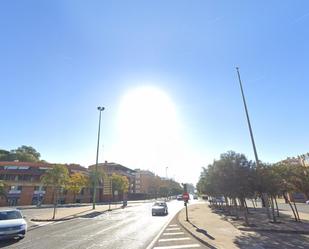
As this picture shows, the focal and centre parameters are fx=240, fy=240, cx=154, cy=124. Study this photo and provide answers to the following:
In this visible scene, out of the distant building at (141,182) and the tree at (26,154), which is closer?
the tree at (26,154)

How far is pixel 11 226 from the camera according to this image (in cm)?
1346

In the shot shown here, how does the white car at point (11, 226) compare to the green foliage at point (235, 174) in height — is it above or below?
below

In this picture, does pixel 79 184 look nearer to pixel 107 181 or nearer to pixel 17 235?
pixel 107 181

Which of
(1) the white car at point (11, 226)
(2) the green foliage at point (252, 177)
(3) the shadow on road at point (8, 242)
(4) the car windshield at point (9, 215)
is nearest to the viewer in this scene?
(3) the shadow on road at point (8, 242)

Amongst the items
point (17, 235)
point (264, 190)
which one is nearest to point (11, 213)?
point (17, 235)

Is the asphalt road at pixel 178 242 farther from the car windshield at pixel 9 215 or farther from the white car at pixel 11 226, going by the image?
the car windshield at pixel 9 215

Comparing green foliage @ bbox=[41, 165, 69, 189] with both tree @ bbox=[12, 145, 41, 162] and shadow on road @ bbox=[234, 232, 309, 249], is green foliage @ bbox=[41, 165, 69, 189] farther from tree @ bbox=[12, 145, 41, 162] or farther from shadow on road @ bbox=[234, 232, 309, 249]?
tree @ bbox=[12, 145, 41, 162]

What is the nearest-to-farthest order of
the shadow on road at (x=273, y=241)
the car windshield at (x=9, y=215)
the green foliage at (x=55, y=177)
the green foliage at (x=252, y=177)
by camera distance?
the shadow on road at (x=273, y=241), the car windshield at (x=9, y=215), the green foliage at (x=252, y=177), the green foliage at (x=55, y=177)

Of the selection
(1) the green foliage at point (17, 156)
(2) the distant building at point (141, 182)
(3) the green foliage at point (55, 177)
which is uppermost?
(1) the green foliage at point (17, 156)

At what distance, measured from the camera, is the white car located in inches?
520

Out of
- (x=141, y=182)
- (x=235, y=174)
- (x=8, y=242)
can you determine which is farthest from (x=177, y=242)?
(x=141, y=182)

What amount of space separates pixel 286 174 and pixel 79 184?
49.6 meters

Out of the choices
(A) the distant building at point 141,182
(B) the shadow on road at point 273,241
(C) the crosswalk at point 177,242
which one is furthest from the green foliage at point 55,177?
(A) the distant building at point 141,182

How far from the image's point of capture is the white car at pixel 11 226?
1320cm
